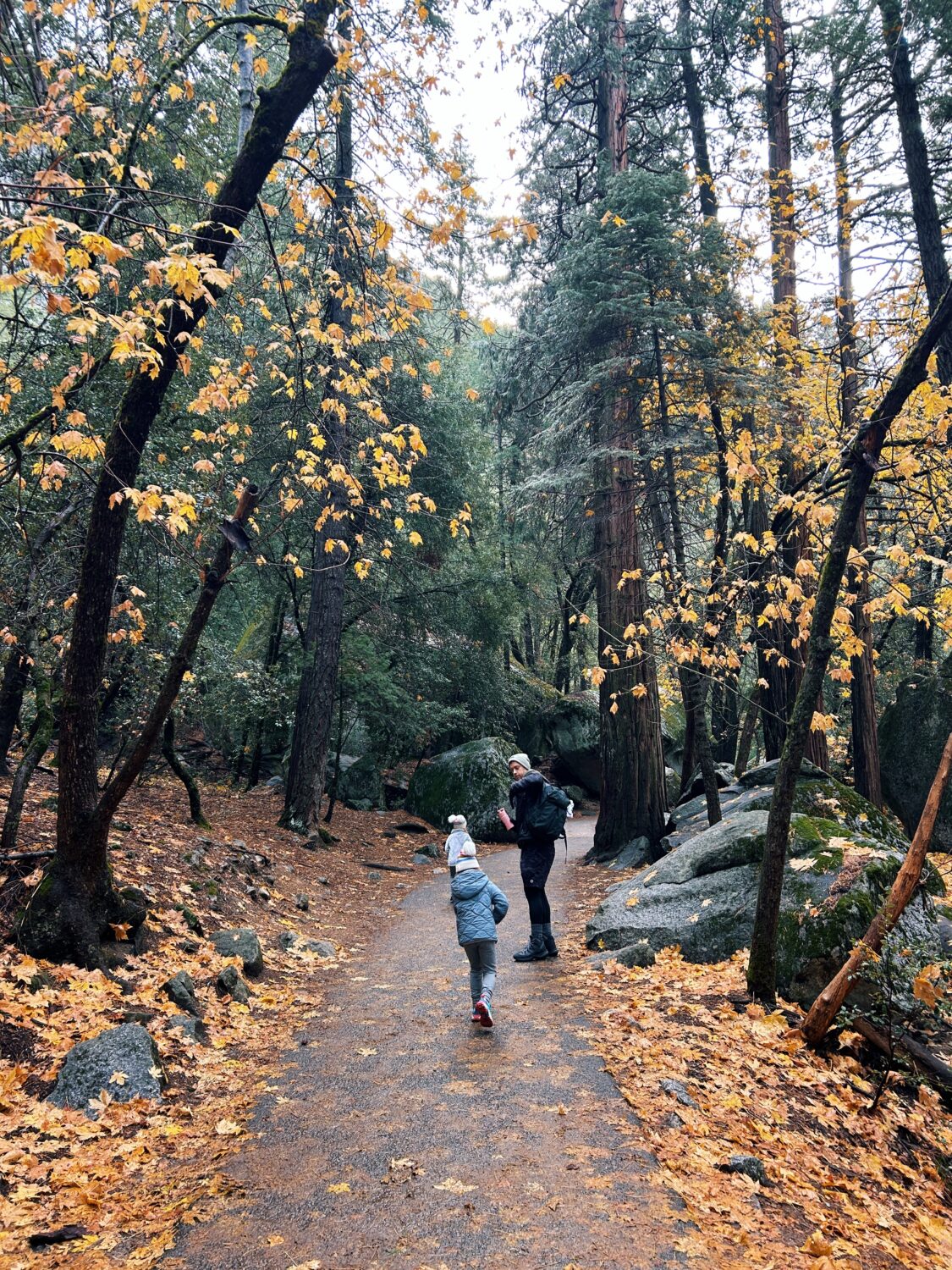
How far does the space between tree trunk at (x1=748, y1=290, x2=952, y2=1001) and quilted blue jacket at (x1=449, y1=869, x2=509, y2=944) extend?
1.94 m

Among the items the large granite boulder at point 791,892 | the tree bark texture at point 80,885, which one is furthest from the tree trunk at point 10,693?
the large granite boulder at point 791,892

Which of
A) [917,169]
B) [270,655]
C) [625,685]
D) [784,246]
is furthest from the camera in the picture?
[270,655]

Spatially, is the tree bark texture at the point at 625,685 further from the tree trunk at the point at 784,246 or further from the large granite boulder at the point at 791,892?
the large granite boulder at the point at 791,892

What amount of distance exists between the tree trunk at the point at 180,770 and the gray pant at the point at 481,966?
203 inches

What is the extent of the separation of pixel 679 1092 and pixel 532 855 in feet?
9.13

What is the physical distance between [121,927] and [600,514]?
8625 millimetres

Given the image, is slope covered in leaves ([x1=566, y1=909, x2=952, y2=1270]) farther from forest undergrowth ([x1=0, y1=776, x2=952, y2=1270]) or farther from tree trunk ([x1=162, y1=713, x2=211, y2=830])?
tree trunk ([x1=162, y1=713, x2=211, y2=830])

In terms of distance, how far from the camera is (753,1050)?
4.70 metres

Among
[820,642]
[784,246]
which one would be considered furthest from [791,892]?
[784,246]

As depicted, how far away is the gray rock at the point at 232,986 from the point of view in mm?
5586

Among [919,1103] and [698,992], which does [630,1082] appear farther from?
[919,1103]

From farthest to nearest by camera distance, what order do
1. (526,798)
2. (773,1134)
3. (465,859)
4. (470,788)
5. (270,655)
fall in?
(270,655) < (470,788) < (526,798) < (465,859) < (773,1134)

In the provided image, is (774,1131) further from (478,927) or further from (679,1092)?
(478,927)

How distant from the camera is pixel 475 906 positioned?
17.5 ft
